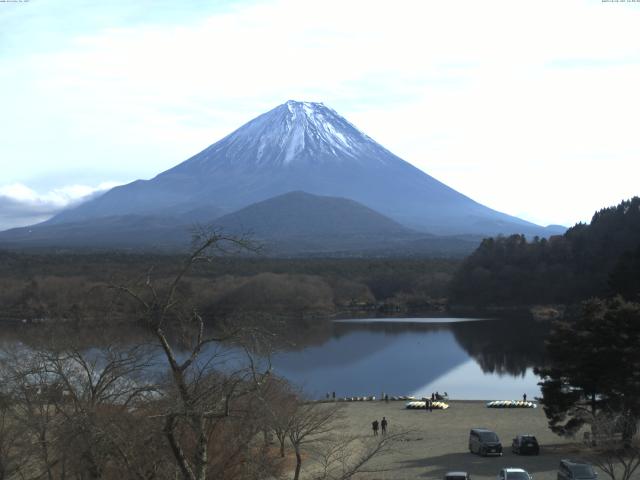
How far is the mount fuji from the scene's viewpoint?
165250mm

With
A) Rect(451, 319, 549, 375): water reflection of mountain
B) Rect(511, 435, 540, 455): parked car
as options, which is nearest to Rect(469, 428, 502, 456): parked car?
Rect(511, 435, 540, 455): parked car

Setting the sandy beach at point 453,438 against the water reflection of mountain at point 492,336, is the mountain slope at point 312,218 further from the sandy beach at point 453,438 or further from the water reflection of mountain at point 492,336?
the sandy beach at point 453,438

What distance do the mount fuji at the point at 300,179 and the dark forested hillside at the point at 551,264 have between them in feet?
305

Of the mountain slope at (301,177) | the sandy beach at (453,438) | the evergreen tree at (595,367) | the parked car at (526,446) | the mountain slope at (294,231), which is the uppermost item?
the mountain slope at (301,177)

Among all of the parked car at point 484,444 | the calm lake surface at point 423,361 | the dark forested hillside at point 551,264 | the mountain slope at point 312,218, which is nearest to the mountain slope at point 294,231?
the mountain slope at point 312,218

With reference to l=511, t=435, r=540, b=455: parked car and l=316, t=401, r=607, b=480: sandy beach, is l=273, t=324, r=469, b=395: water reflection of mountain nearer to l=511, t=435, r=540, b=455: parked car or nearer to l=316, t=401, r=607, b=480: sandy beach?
l=316, t=401, r=607, b=480: sandy beach

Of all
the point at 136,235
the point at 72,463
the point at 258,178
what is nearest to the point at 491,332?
the point at 72,463

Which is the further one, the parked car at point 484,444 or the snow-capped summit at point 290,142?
the snow-capped summit at point 290,142

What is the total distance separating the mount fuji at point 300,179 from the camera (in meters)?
165

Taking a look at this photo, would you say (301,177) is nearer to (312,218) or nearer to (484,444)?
(312,218)

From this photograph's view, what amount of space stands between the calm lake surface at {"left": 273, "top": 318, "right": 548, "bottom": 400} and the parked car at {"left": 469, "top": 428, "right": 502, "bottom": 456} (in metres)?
7.93

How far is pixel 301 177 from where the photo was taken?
169750 mm

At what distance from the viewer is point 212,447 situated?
27.9 feet

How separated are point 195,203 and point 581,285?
108188 millimetres
